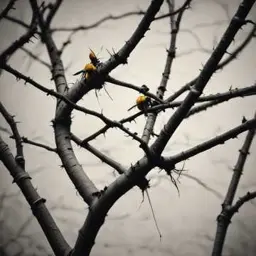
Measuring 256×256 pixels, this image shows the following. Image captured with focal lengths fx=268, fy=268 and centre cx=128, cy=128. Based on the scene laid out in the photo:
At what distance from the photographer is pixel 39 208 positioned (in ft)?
4.03

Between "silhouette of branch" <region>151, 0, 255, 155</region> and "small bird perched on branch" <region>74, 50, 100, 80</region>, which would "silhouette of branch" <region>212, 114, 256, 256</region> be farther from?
"small bird perched on branch" <region>74, 50, 100, 80</region>

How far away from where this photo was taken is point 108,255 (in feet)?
6.78

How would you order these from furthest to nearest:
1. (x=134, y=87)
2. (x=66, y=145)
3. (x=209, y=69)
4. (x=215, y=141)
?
(x=66, y=145) < (x=134, y=87) < (x=215, y=141) < (x=209, y=69)

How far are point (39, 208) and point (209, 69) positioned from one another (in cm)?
95

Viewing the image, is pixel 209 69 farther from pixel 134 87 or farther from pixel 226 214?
pixel 226 214

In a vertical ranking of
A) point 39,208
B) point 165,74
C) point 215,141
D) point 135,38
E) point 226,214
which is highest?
point 165,74

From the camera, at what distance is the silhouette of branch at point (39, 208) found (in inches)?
45.0

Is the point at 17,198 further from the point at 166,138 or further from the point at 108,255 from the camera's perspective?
the point at 166,138

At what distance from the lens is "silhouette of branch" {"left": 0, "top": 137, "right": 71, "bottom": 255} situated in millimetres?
1144

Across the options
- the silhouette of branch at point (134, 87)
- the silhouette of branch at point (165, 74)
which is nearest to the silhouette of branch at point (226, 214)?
the silhouette of branch at point (165, 74)

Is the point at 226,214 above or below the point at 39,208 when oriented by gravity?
above

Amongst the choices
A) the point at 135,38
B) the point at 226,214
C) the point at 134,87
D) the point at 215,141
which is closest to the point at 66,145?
the point at 134,87

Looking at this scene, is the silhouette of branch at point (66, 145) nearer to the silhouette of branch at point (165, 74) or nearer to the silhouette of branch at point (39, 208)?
the silhouette of branch at point (39, 208)

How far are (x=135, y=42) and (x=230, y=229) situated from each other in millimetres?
1565
